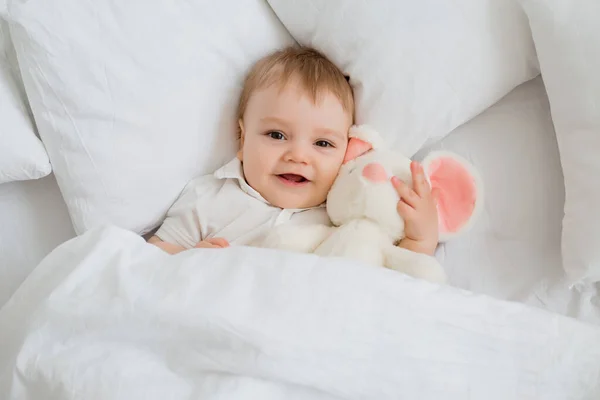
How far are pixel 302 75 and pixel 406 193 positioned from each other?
0.32 metres

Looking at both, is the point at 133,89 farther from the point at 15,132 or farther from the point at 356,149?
the point at 356,149

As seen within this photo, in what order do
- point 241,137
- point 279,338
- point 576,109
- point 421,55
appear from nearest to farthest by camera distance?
point 279,338 < point 576,109 < point 421,55 < point 241,137

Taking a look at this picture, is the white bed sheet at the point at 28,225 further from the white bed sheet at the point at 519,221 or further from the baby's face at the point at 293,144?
the white bed sheet at the point at 519,221

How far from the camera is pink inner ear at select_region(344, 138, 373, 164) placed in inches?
43.7

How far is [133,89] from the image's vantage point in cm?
106

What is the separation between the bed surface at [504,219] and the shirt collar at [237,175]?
0.33 metres

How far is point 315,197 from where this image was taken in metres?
1.12

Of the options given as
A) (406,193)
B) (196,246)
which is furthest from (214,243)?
(406,193)

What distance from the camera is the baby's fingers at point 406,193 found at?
3.34 ft

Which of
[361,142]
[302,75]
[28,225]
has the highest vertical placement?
[302,75]

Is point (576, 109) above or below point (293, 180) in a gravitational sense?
above

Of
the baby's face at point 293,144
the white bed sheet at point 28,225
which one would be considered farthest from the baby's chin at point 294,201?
the white bed sheet at point 28,225

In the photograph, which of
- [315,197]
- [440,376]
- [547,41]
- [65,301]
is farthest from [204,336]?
[547,41]

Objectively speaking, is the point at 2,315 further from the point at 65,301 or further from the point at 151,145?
the point at 151,145
